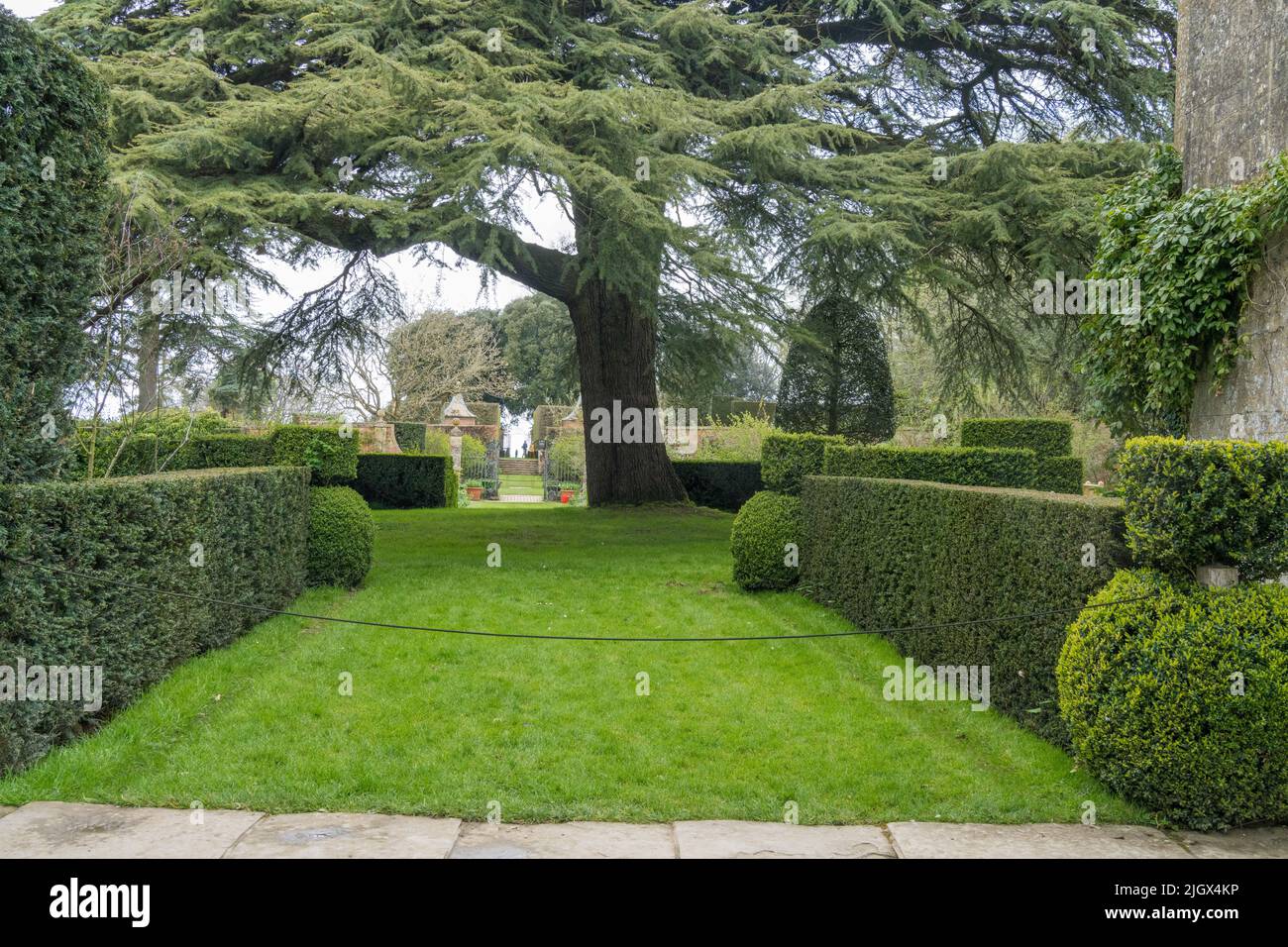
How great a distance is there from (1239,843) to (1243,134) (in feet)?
22.6

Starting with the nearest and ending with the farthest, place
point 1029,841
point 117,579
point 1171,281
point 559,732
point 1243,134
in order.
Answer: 1. point 1029,841
2. point 117,579
3. point 559,732
4. point 1243,134
5. point 1171,281

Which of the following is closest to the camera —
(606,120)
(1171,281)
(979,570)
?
(979,570)

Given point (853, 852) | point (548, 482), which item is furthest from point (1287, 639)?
point (548, 482)

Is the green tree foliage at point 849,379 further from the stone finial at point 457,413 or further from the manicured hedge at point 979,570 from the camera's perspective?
the stone finial at point 457,413

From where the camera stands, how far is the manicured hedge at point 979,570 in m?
5.68

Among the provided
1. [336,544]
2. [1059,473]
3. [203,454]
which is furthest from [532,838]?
[1059,473]

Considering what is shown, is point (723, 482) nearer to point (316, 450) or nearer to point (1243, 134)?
point (316, 450)

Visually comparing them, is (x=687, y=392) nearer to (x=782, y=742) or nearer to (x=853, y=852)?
(x=782, y=742)

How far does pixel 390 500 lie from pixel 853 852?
19688mm

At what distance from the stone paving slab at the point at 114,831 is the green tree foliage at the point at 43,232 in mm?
2045

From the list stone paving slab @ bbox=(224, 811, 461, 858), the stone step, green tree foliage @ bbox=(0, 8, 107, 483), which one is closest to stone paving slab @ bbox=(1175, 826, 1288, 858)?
stone paving slab @ bbox=(224, 811, 461, 858)

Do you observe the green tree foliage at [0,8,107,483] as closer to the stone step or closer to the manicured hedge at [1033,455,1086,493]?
the manicured hedge at [1033,455,1086,493]

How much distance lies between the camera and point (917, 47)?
16781mm

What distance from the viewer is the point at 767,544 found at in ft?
36.8
